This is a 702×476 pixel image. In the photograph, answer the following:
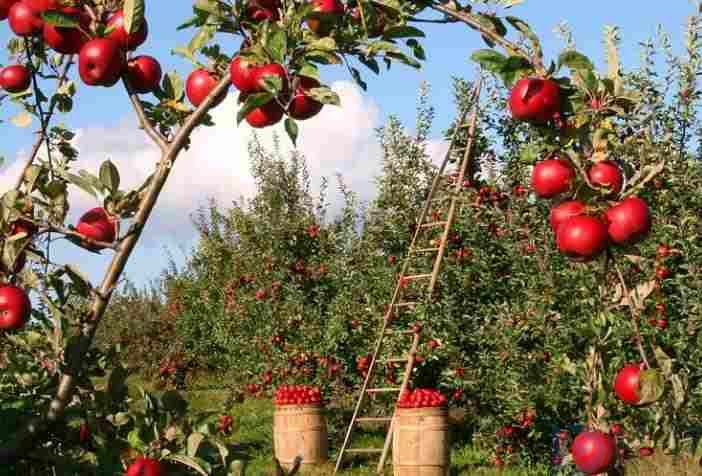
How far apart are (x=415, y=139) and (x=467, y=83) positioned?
0.87 meters

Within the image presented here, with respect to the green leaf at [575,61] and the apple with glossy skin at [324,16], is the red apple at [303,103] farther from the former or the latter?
the green leaf at [575,61]

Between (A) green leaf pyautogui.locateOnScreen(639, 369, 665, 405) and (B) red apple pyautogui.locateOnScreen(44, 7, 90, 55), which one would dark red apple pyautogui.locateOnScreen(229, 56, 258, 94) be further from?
(A) green leaf pyautogui.locateOnScreen(639, 369, 665, 405)

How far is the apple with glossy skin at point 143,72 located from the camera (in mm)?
1371

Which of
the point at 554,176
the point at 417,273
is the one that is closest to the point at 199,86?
the point at 554,176

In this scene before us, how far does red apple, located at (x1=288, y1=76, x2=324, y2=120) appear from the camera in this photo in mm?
1283

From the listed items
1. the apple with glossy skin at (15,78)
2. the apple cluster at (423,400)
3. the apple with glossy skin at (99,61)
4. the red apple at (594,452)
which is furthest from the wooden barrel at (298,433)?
the apple with glossy skin at (99,61)

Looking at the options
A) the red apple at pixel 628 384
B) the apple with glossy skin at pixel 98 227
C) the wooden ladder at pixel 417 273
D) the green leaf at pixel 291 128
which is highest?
the wooden ladder at pixel 417 273

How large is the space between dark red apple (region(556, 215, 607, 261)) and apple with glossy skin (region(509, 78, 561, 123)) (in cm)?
16

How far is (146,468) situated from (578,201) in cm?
76

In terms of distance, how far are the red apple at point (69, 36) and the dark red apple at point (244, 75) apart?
0.25 m

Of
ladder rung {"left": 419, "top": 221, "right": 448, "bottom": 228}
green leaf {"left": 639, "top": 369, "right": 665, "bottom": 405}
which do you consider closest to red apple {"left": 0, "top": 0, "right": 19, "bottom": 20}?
green leaf {"left": 639, "top": 369, "right": 665, "bottom": 405}

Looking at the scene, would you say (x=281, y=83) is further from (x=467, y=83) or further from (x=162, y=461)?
(x=467, y=83)

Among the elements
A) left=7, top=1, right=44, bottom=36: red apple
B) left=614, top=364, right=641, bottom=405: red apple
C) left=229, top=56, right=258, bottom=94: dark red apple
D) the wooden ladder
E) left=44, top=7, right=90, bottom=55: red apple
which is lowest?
left=614, top=364, right=641, bottom=405: red apple

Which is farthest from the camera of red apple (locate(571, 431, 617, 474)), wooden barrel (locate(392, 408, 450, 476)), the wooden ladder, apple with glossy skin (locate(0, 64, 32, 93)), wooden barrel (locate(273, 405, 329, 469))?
wooden barrel (locate(273, 405, 329, 469))
